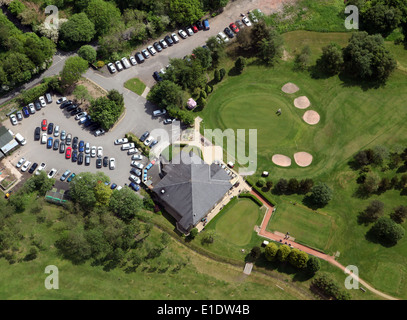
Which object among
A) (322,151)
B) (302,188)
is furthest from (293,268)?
(322,151)

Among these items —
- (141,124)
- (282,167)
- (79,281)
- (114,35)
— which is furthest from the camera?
(114,35)

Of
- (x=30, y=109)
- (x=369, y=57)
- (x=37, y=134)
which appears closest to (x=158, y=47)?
(x=30, y=109)

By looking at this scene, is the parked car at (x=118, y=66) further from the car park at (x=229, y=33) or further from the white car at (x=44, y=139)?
the car park at (x=229, y=33)

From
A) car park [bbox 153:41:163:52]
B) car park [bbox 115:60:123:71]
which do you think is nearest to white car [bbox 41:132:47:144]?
car park [bbox 115:60:123:71]

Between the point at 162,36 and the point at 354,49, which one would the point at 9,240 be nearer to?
the point at 162,36

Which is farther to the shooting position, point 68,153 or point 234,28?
point 234,28

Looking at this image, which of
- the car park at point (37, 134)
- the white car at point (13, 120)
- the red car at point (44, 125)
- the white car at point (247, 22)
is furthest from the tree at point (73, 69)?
the white car at point (247, 22)

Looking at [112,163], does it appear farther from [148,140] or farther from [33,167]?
[33,167]
